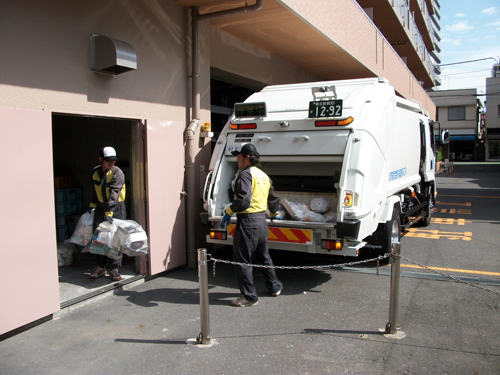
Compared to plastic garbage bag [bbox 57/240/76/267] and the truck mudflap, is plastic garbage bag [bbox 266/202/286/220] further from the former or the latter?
plastic garbage bag [bbox 57/240/76/267]

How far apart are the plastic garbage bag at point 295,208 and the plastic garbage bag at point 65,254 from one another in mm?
3086

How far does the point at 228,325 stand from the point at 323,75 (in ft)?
29.3

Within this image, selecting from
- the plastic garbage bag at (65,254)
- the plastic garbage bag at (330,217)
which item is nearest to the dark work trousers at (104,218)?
the plastic garbage bag at (65,254)

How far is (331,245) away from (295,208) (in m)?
0.86

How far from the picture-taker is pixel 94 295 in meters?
4.94

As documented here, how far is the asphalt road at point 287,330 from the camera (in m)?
3.43

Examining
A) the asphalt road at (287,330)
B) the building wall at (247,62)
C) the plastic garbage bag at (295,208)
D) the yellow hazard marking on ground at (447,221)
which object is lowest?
the asphalt road at (287,330)

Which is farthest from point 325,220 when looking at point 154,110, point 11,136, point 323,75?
point 323,75

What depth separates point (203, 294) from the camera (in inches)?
145

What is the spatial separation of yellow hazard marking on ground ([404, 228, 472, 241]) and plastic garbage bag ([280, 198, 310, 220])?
396cm

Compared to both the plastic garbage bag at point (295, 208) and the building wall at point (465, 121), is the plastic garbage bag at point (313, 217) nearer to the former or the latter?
the plastic garbage bag at point (295, 208)

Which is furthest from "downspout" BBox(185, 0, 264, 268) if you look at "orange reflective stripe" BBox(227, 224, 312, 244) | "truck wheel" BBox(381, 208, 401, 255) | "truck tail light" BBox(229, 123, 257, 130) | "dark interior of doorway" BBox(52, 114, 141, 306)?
"truck wheel" BBox(381, 208, 401, 255)

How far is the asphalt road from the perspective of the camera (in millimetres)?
3428

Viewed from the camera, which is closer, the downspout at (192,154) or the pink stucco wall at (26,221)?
the pink stucco wall at (26,221)
